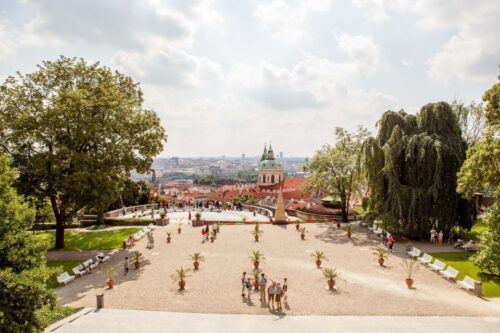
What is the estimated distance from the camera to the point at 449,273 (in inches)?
815

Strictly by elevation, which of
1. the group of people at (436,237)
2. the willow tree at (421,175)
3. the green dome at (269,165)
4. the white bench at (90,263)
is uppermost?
the green dome at (269,165)

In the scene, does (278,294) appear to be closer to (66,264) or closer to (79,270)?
(79,270)

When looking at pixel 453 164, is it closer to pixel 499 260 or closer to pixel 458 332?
pixel 499 260

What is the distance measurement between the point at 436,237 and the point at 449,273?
A: 868cm

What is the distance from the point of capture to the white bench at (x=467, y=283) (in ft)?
61.0

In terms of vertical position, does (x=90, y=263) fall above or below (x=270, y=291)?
below

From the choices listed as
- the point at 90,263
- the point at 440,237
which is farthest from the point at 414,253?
the point at 90,263

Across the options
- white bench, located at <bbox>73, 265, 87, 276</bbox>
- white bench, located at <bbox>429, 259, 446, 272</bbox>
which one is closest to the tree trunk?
white bench, located at <bbox>73, 265, 87, 276</bbox>

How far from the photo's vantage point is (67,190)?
25781 millimetres

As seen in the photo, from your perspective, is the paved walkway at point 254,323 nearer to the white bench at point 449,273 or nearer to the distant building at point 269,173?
the white bench at point 449,273

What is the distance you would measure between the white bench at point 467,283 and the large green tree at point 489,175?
77.5 inches

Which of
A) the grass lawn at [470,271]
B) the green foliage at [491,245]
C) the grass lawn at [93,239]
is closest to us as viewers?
the grass lawn at [470,271]

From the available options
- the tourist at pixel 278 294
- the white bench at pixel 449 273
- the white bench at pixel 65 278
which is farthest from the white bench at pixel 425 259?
the white bench at pixel 65 278

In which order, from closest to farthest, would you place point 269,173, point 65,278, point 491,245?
point 491,245, point 65,278, point 269,173
